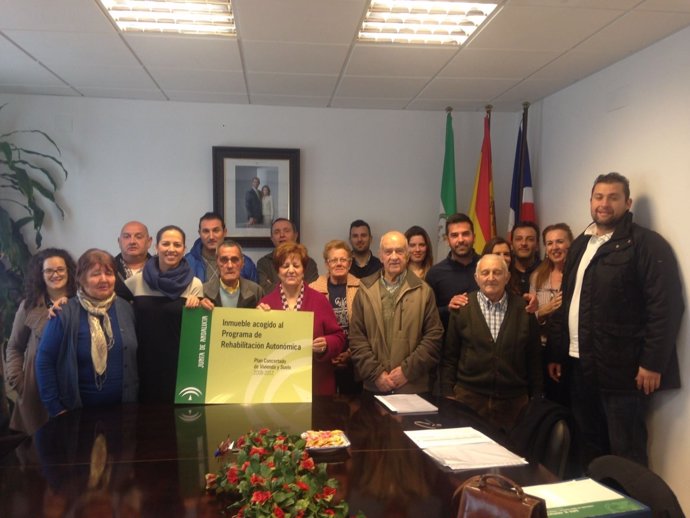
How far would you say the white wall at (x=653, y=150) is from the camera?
2793mm

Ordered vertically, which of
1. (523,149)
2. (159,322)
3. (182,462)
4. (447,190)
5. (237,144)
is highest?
(237,144)

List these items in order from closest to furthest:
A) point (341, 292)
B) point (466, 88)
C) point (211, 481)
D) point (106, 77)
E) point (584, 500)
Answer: point (584, 500), point (211, 481), point (341, 292), point (106, 77), point (466, 88)

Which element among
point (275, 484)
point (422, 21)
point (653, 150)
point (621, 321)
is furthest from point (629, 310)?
point (275, 484)

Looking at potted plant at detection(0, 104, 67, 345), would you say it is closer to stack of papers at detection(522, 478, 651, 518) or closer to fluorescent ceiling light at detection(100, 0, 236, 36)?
fluorescent ceiling light at detection(100, 0, 236, 36)

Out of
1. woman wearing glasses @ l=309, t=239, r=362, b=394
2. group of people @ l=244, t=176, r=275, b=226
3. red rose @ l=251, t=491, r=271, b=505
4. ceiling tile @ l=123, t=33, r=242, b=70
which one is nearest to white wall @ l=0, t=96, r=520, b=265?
group of people @ l=244, t=176, r=275, b=226

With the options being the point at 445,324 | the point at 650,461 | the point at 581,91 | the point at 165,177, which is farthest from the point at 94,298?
the point at 581,91

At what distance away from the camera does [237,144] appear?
4.66 meters

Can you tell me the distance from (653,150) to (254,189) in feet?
10.0

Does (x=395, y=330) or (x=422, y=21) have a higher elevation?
(x=422, y=21)

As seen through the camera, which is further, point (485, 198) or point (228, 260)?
point (485, 198)

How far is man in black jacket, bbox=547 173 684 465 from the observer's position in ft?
8.89

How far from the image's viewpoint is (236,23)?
9.27 ft

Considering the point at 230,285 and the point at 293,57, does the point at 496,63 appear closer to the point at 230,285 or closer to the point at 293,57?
the point at 293,57

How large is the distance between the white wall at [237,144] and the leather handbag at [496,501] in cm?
374
